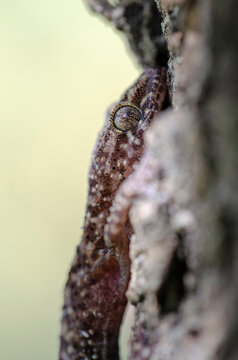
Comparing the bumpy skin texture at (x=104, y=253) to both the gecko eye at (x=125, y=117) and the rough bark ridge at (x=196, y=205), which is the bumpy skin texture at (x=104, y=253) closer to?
the gecko eye at (x=125, y=117)

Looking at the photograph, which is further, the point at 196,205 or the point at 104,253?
the point at 104,253

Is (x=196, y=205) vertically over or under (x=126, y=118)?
under

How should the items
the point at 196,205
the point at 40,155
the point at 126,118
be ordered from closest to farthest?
the point at 196,205
the point at 126,118
the point at 40,155

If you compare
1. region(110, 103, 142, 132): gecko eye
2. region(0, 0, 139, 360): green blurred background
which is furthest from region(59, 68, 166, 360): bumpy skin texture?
region(0, 0, 139, 360): green blurred background

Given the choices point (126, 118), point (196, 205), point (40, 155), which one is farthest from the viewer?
point (40, 155)

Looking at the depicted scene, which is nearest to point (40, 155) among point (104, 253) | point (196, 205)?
point (104, 253)

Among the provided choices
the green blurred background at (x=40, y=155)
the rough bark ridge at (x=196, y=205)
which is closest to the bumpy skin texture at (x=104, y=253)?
the rough bark ridge at (x=196, y=205)

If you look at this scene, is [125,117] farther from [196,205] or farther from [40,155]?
[40,155]
